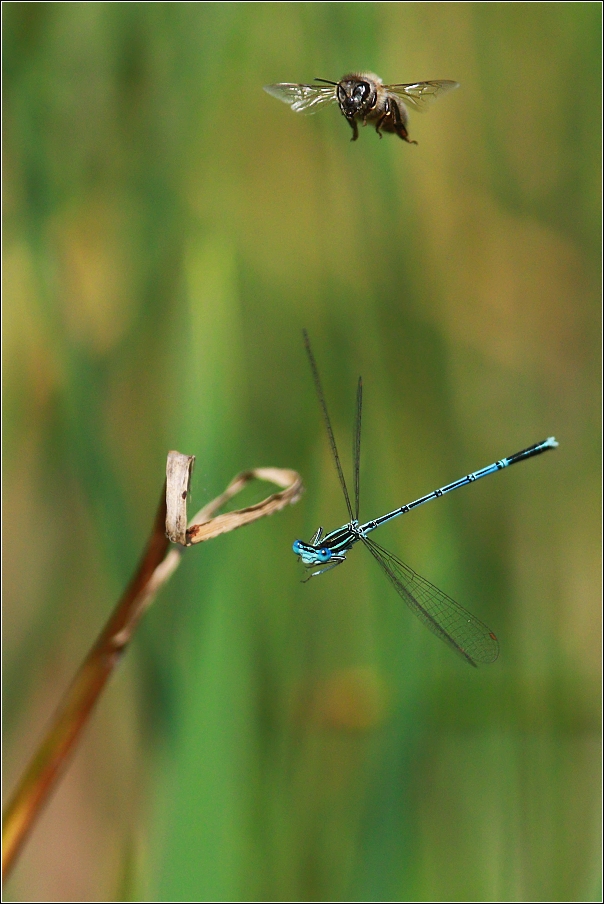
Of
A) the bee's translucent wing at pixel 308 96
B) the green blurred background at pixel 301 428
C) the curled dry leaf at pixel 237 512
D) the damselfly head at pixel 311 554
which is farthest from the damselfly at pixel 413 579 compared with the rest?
the bee's translucent wing at pixel 308 96

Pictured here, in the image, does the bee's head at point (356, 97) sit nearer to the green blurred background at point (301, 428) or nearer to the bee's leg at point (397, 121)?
the bee's leg at point (397, 121)

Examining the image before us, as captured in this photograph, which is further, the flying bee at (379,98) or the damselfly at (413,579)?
the damselfly at (413,579)

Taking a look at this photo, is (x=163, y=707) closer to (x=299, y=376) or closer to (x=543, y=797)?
(x=543, y=797)

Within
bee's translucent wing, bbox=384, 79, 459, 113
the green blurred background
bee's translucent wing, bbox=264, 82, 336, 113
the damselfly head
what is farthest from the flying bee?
the damselfly head

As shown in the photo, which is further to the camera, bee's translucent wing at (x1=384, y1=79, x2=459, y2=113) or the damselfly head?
the damselfly head

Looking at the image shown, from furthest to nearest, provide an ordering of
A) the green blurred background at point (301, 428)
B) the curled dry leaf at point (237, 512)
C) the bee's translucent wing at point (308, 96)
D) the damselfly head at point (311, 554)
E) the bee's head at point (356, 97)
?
the damselfly head at point (311, 554), the green blurred background at point (301, 428), the bee's translucent wing at point (308, 96), the bee's head at point (356, 97), the curled dry leaf at point (237, 512)

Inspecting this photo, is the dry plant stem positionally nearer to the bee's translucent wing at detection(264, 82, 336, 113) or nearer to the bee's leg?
the bee's leg
